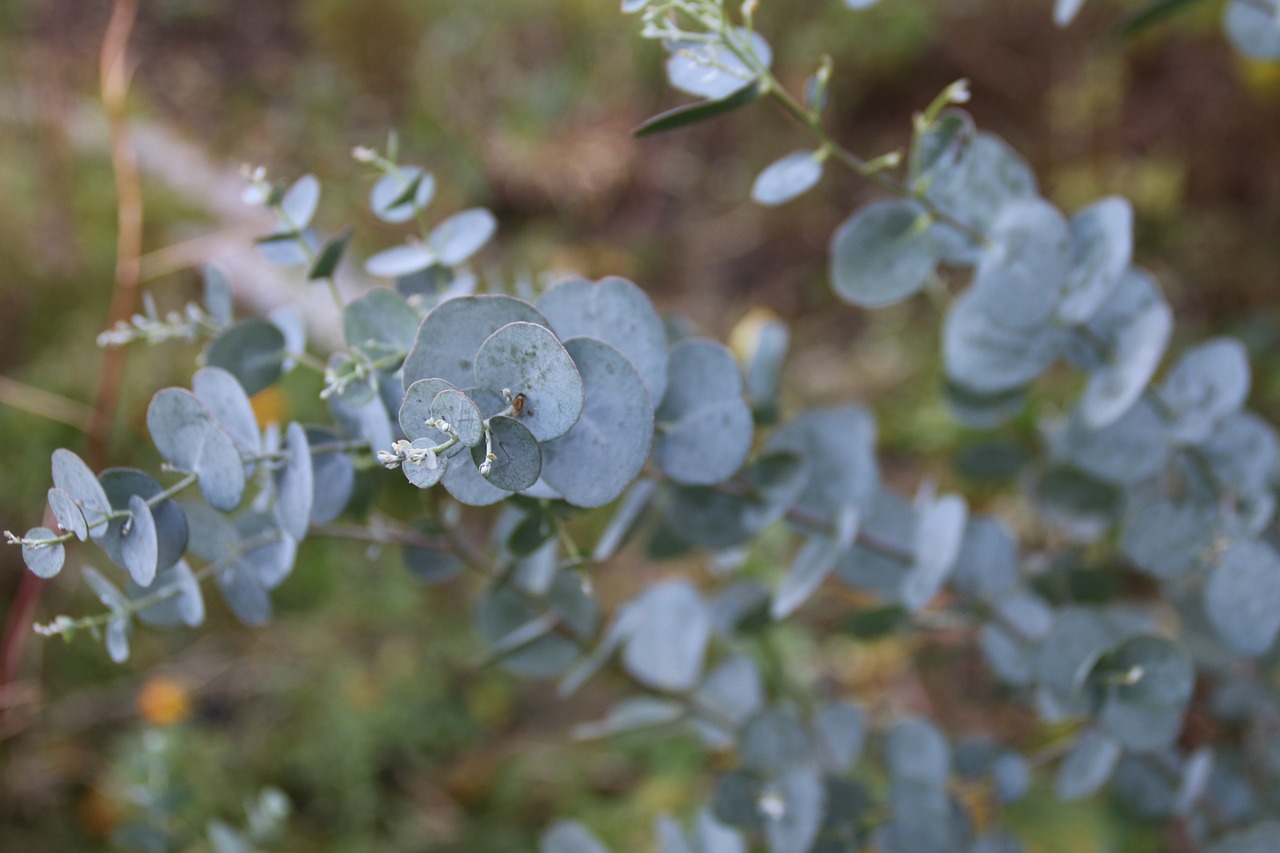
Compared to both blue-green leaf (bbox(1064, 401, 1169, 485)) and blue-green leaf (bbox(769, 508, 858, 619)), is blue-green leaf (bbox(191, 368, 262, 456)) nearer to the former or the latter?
blue-green leaf (bbox(769, 508, 858, 619))

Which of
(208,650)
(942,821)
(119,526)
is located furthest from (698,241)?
(119,526)

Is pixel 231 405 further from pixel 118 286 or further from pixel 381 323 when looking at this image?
pixel 118 286

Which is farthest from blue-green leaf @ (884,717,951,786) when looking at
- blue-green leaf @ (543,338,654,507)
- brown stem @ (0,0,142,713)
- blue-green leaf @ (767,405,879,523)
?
brown stem @ (0,0,142,713)

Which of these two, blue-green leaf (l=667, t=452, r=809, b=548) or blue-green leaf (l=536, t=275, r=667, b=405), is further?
blue-green leaf (l=667, t=452, r=809, b=548)

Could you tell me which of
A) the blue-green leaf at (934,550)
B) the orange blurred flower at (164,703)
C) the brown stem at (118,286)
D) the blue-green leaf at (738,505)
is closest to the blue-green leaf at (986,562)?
the blue-green leaf at (934,550)

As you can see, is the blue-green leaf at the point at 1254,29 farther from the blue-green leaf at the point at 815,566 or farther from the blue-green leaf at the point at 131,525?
the blue-green leaf at the point at 131,525

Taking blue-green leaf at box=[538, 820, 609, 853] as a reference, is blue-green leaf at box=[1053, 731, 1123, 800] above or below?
above

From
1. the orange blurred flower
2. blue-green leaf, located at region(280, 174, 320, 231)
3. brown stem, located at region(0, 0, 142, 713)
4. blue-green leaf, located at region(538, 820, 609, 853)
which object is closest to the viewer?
blue-green leaf, located at region(280, 174, 320, 231)

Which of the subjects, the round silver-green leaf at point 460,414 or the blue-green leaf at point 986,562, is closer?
the round silver-green leaf at point 460,414

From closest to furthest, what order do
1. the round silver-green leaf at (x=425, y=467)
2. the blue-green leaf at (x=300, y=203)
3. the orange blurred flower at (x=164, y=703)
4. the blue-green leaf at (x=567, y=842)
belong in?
the round silver-green leaf at (x=425, y=467) → the blue-green leaf at (x=300, y=203) → the blue-green leaf at (x=567, y=842) → the orange blurred flower at (x=164, y=703)

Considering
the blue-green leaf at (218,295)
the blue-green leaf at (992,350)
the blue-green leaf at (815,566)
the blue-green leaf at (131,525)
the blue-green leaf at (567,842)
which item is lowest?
the blue-green leaf at (567,842)

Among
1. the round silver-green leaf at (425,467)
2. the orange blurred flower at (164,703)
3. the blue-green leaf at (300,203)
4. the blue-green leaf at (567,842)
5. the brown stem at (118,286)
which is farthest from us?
the orange blurred flower at (164,703)
